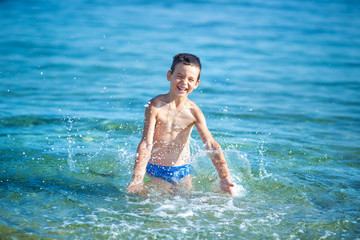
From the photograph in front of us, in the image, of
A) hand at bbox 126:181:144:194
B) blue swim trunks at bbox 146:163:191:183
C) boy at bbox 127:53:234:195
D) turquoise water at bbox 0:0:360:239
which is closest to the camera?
turquoise water at bbox 0:0:360:239

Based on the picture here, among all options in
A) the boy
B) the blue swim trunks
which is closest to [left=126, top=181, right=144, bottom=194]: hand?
the boy

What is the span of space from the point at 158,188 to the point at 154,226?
76cm

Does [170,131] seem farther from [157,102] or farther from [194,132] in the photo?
[194,132]

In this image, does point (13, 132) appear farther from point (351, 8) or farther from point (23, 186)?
point (351, 8)

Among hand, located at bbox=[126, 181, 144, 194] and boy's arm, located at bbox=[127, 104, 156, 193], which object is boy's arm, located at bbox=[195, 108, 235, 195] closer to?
boy's arm, located at bbox=[127, 104, 156, 193]

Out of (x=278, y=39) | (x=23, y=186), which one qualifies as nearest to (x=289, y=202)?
(x=23, y=186)

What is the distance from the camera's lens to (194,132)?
6969mm

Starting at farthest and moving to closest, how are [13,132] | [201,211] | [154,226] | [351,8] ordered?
[351,8]
[13,132]
[201,211]
[154,226]

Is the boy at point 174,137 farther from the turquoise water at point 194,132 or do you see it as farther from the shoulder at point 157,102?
the turquoise water at point 194,132

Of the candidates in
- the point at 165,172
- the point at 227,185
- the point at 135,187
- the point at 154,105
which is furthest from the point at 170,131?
the point at 227,185

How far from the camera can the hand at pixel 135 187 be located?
14.3 feet

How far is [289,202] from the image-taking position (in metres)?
4.43

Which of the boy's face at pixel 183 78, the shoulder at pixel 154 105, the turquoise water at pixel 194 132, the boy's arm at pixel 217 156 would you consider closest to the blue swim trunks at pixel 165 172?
the turquoise water at pixel 194 132

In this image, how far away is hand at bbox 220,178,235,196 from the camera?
4.49m
